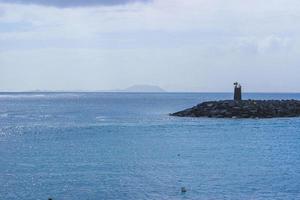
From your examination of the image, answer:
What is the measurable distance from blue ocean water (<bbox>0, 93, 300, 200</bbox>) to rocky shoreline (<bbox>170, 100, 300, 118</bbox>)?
1794 cm

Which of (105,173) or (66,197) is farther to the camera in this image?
(105,173)

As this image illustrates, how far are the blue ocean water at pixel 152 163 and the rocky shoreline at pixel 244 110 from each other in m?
17.9

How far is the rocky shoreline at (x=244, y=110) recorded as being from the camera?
334ft

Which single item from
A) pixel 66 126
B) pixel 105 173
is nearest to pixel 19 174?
pixel 105 173

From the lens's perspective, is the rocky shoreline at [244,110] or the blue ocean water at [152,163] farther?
the rocky shoreline at [244,110]

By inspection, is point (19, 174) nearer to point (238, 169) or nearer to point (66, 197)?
point (66, 197)

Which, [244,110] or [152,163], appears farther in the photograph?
[244,110]

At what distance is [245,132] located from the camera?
76688 millimetres

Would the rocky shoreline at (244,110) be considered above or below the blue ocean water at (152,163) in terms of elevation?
above

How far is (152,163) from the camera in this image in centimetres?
4862

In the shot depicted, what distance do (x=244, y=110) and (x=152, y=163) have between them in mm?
55727

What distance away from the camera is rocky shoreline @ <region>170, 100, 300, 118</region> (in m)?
102

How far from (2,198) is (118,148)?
25.6 m

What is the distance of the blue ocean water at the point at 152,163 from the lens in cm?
3656
